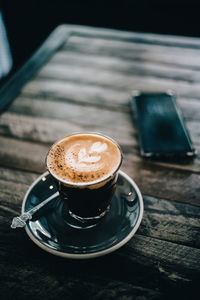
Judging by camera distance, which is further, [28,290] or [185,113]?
[185,113]

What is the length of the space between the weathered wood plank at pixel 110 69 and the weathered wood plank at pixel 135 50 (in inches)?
2.2

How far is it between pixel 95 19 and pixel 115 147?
363 centimetres

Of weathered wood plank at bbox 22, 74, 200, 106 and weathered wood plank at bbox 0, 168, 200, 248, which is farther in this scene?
weathered wood plank at bbox 22, 74, 200, 106

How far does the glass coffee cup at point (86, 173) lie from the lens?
0.63 meters

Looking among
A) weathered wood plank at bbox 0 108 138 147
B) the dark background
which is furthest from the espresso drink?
the dark background

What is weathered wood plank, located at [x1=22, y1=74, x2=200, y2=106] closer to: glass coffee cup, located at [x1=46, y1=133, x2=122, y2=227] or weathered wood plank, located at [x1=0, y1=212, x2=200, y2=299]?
glass coffee cup, located at [x1=46, y1=133, x2=122, y2=227]

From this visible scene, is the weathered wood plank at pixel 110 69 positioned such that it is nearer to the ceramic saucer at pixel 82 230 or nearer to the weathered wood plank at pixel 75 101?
the weathered wood plank at pixel 75 101

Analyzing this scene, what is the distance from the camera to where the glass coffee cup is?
0.63 meters

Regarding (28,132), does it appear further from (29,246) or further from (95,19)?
(95,19)

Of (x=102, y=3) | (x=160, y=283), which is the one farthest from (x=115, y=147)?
(x=102, y=3)

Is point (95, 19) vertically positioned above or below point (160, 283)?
above

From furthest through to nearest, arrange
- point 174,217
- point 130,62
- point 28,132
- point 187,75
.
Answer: point 130,62
point 187,75
point 28,132
point 174,217

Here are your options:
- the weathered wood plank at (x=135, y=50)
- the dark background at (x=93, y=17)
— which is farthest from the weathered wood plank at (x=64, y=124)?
the dark background at (x=93, y=17)

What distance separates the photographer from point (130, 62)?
1.37 m
